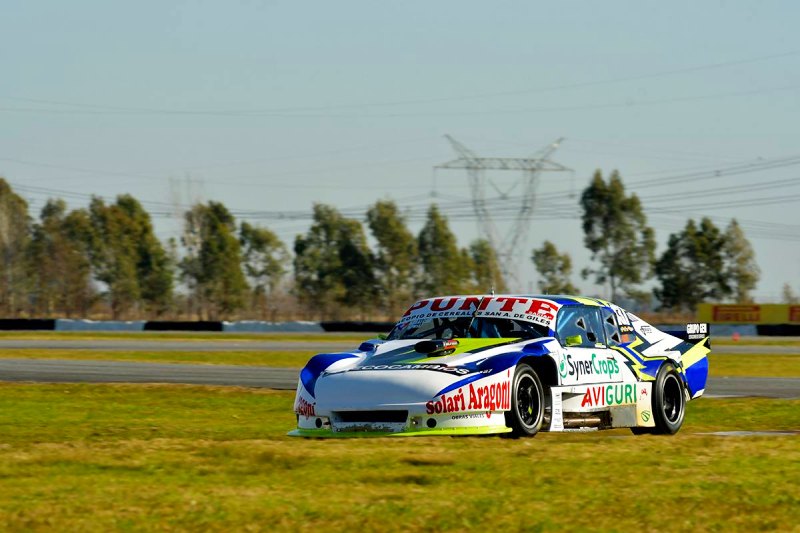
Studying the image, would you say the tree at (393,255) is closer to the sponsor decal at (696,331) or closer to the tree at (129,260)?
the tree at (129,260)

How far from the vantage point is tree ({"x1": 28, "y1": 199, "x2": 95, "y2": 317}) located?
103 metres

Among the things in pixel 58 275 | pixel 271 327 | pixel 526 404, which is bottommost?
pixel 526 404

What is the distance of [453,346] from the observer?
1140cm

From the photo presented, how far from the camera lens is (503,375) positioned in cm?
1098

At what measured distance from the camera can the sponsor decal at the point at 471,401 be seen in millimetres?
10727

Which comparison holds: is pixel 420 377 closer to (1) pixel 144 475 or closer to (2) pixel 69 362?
(1) pixel 144 475

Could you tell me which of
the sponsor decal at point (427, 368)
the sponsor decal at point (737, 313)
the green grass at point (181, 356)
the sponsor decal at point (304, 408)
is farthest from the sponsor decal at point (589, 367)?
the sponsor decal at point (737, 313)

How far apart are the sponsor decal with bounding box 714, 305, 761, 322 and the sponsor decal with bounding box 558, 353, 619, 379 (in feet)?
207

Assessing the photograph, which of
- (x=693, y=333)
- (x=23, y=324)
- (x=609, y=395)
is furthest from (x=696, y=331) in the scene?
(x=23, y=324)

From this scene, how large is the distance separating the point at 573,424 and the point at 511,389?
4.02ft

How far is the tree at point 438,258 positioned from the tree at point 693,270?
770 inches

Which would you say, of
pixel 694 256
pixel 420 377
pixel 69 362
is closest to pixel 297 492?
pixel 420 377

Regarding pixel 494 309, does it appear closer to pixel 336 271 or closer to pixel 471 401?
pixel 471 401

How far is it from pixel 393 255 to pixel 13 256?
30.4 meters
